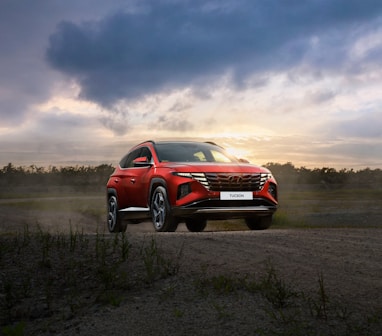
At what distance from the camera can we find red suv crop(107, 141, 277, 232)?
1053 centimetres

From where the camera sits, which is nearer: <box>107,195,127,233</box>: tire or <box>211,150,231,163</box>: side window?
<box>211,150,231,163</box>: side window

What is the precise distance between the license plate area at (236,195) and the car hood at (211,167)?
0.39 meters

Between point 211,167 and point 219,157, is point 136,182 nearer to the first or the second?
point 219,157

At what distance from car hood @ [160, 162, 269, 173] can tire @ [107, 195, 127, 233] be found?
233cm

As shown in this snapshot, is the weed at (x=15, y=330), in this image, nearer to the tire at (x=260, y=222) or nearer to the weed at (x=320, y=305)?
the weed at (x=320, y=305)

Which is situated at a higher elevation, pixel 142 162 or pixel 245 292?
pixel 142 162

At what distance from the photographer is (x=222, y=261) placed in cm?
746

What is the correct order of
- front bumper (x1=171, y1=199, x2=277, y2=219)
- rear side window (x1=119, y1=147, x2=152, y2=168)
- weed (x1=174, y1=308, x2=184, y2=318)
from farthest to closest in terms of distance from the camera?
rear side window (x1=119, y1=147, x2=152, y2=168)
front bumper (x1=171, y1=199, x2=277, y2=219)
weed (x1=174, y1=308, x2=184, y2=318)

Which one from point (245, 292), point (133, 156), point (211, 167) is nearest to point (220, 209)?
point (211, 167)

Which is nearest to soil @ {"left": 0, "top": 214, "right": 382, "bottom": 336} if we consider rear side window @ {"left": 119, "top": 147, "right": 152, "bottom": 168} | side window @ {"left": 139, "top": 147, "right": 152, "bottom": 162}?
side window @ {"left": 139, "top": 147, "right": 152, "bottom": 162}

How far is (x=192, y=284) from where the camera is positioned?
6.56m

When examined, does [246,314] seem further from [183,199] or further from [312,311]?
[183,199]

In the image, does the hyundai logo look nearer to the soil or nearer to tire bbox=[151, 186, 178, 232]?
tire bbox=[151, 186, 178, 232]

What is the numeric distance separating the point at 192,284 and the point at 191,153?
554 centimetres
